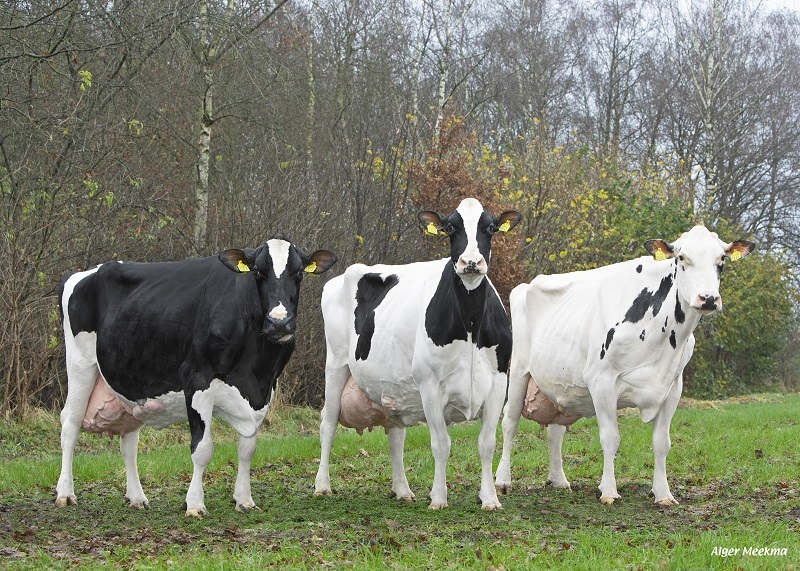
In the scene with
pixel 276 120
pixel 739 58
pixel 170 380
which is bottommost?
pixel 170 380

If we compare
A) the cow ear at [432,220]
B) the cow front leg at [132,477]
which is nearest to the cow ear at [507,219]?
the cow ear at [432,220]

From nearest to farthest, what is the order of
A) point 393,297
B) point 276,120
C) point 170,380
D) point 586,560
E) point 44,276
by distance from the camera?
1. point 586,560
2. point 170,380
3. point 393,297
4. point 44,276
5. point 276,120

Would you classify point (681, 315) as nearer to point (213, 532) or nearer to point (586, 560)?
point (586, 560)

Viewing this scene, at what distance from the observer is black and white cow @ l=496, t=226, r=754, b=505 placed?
30.3 feet

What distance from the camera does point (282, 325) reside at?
A: 866cm

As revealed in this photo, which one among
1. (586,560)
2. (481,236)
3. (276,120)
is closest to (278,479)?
(481,236)

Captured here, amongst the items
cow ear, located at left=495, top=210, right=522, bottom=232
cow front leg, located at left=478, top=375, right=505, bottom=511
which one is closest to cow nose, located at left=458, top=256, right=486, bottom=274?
cow ear, located at left=495, top=210, right=522, bottom=232

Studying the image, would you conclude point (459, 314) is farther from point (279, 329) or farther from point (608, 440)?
point (608, 440)

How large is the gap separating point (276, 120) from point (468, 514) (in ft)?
41.7

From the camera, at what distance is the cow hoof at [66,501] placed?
9.27 metres

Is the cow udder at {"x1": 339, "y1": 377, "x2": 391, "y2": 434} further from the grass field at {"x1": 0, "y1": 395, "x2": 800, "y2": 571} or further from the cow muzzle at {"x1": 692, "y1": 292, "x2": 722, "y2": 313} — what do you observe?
the cow muzzle at {"x1": 692, "y1": 292, "x2": 722, "y2": 313}

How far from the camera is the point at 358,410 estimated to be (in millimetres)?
10422

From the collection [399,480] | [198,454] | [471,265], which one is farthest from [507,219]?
[198,454]

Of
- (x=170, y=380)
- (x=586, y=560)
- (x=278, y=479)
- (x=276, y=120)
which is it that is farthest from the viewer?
(x=276, y=120)
